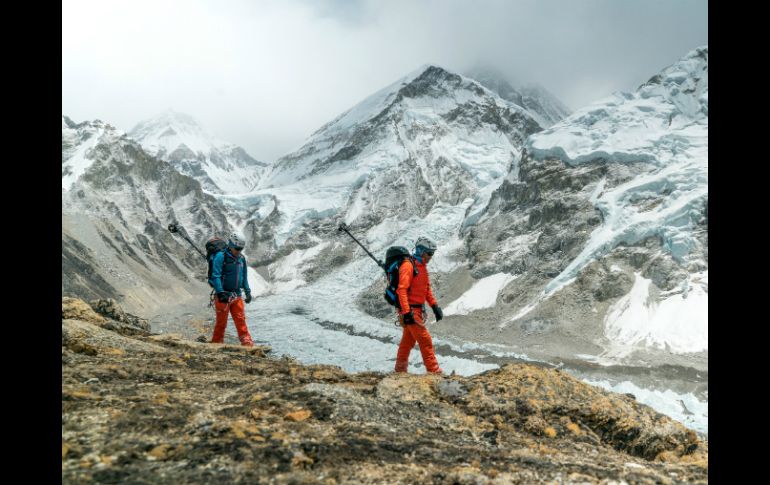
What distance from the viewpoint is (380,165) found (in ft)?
353

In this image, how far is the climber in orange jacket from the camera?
8125mm

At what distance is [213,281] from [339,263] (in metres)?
78.3

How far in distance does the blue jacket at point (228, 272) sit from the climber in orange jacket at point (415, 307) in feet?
13.7

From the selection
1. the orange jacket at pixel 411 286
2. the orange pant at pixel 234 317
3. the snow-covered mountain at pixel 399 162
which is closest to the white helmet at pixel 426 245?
the orange jacket at pixel 411 286

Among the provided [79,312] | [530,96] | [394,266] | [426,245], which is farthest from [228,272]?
[530,96]

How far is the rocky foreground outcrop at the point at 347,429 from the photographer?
3154mm

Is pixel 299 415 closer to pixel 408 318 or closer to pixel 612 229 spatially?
pixel 408 318

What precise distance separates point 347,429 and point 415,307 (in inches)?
180

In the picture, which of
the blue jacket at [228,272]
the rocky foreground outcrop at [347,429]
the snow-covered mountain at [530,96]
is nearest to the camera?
the rocky foreground outcrop at [347,429]

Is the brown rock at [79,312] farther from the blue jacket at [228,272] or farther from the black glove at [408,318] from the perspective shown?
the black glove at [408,318]

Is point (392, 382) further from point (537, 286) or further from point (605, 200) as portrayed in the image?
point (605, 200)

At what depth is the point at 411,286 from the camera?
852 centimetres

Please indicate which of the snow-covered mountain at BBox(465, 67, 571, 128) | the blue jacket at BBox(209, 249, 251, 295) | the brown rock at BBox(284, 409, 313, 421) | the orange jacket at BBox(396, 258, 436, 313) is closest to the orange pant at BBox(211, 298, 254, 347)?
the blue jacket at BBox(209, 249, 251, 295)

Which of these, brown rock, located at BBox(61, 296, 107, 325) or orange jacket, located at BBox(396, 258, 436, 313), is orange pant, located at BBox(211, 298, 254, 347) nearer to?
brown rock, located at BBox(61, 296, 107, 325)
